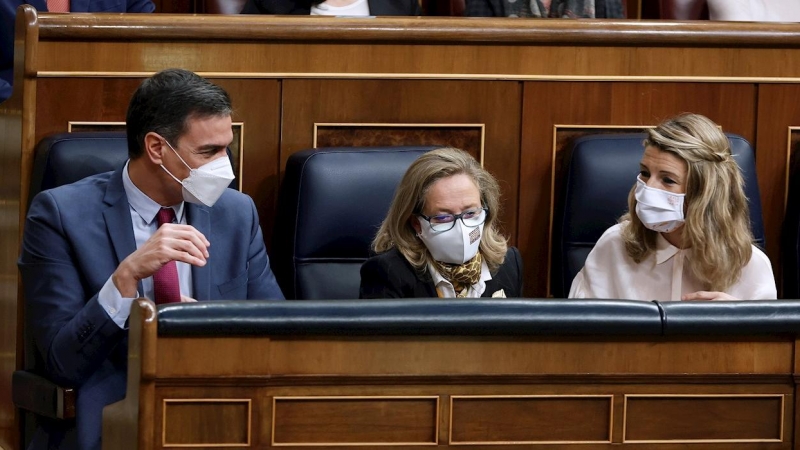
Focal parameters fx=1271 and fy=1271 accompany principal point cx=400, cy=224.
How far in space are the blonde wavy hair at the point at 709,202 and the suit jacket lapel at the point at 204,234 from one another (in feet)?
2.32

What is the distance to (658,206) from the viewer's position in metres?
2.07

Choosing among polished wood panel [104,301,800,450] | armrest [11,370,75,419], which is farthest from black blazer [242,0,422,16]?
polished wood panel [104,301,800,450]

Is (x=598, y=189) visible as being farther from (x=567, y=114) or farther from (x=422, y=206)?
(x=422, y=206)

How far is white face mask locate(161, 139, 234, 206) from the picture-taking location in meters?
1.83

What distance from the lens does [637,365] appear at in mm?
1398

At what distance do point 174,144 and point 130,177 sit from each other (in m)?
0.08

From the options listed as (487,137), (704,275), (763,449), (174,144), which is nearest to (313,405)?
(763,449)

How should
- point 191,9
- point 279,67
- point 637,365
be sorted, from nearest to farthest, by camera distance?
point 637,365 → point 279,67 → point 191,9

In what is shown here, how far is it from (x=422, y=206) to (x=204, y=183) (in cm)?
36

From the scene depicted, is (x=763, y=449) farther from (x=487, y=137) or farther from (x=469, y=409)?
(x=487, y=137)

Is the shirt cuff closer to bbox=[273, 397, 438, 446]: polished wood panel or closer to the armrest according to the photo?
the armrest

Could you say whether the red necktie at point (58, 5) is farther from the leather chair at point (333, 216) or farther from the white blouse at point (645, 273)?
the white blouse at point (645, 273)

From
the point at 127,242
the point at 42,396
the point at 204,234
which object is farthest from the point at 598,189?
the point at 42,396

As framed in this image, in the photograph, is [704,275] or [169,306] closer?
[169,306]
